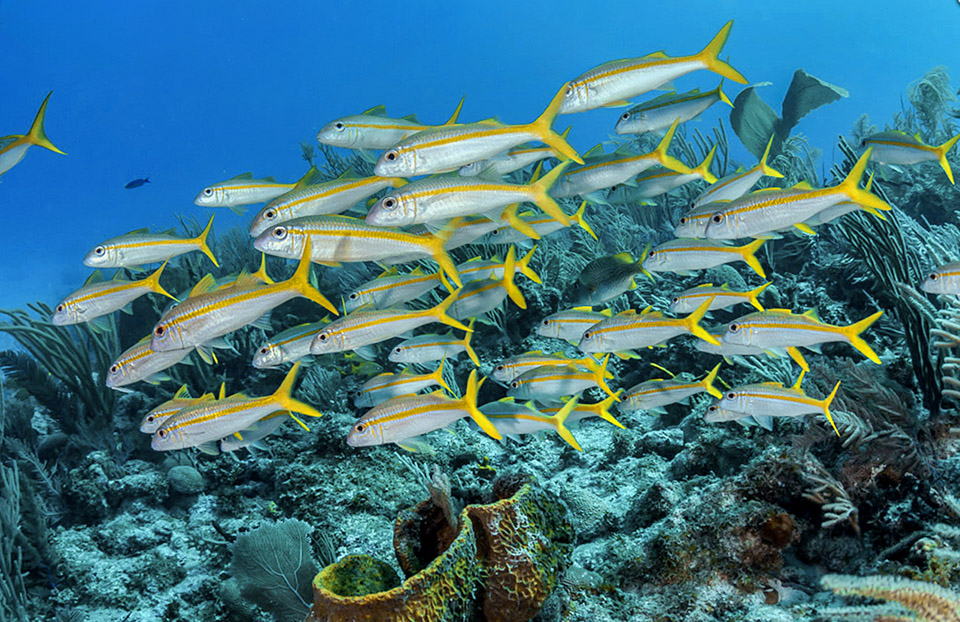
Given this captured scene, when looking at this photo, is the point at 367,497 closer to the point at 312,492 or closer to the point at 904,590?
the point at 312,492

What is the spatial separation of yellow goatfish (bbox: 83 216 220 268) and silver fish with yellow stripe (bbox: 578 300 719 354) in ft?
9.42

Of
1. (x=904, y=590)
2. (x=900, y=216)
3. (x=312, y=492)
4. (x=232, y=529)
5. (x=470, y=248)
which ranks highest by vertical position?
(x=470, y=248)

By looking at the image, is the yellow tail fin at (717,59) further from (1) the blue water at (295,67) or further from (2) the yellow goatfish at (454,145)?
(1) the blue water at (295,67)

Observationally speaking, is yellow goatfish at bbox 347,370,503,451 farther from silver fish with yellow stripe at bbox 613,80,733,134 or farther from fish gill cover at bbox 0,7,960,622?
silver fish with yellow stripe at bbox 613,80,733,134

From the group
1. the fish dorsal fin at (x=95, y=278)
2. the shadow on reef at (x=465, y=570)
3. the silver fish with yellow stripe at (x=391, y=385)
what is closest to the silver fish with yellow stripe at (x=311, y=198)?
the silver fish with yellow stripe at (x=391, y=385)

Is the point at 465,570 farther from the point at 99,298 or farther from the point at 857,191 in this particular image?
the point at 99,298

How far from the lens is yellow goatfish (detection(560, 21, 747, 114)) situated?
311 centimetres

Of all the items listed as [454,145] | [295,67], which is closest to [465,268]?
[454,145]

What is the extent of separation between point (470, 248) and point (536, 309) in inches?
53.3

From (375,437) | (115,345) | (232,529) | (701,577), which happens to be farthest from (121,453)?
(701,577)

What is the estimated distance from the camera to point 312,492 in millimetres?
4582

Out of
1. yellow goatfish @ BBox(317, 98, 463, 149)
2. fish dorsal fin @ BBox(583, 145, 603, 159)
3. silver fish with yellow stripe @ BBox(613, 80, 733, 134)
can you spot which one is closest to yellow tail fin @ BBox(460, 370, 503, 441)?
yellow goatfish @ BBox(317, 98, 463, 149)

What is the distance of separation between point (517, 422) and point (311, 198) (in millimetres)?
2003

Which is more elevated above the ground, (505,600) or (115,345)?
(115,345)
